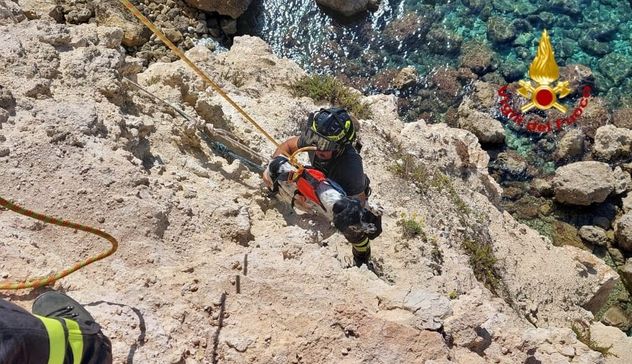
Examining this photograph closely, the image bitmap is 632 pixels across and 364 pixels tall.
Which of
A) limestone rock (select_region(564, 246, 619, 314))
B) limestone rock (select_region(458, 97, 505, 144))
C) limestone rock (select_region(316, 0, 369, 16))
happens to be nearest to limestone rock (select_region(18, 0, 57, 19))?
limestone rock (select_region(316, 0, 369, 16))

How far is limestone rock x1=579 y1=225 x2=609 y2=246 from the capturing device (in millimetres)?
12504

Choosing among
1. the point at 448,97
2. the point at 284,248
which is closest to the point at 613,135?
the point at 448,97

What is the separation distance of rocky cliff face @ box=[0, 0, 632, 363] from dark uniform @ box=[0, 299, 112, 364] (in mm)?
466

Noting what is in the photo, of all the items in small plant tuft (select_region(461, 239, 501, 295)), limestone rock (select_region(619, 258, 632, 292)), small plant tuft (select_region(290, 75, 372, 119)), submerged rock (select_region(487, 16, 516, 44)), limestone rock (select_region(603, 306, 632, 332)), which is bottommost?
limestone rock (select_region(603, 306, 632, 332))

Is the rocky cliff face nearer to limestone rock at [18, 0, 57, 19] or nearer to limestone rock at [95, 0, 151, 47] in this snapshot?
limestone rock at [18, 0, 57, 19]

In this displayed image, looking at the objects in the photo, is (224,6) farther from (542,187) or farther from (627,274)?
(627,274)

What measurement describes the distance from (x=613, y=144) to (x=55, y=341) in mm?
13400

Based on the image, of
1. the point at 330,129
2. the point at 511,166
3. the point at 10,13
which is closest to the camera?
the point at 330,129

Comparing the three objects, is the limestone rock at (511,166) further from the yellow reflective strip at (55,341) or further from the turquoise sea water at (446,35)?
the yellow reflective strip at (55,341)

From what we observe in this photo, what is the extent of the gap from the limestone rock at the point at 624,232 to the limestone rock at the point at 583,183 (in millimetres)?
715

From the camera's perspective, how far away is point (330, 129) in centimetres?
610

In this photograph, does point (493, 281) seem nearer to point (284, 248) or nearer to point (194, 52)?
point (284, 248)

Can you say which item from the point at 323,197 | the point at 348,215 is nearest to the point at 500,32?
the point at 323,197

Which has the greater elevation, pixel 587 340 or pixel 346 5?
pixel 346 5
